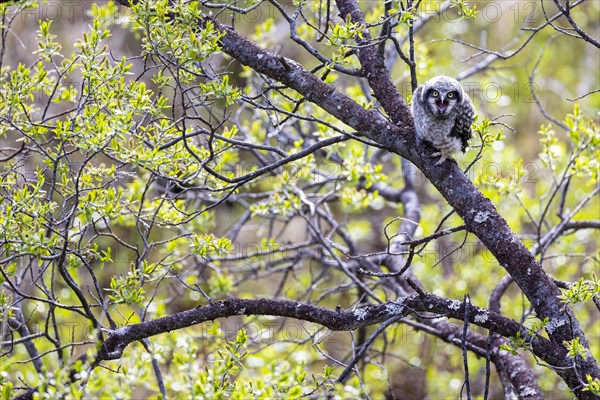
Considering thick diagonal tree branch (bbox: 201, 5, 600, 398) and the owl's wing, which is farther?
the owl's wing

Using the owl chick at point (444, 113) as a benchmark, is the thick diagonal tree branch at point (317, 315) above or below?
below

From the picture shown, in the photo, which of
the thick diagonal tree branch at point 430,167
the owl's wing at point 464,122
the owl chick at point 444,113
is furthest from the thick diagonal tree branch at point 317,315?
the owl's wing at point 464,122

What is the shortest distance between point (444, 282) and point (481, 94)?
270 cm

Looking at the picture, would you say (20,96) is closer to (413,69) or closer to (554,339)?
(413,69)

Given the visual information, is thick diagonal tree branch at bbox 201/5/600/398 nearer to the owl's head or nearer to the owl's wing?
the owl's head

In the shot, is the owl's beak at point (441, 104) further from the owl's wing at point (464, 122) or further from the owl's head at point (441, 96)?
the owl's wing at point (464, 122)

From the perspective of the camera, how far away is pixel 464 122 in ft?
15.0

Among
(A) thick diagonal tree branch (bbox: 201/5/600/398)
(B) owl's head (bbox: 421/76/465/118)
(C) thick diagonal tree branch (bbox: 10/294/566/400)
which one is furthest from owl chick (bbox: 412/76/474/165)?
(C) thick diagonal tree branch (bbox: 10/294/566/400)

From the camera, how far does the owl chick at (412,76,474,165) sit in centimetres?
412

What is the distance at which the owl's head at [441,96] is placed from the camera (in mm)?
4410

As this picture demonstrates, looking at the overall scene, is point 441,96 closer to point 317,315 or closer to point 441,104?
point 441,104

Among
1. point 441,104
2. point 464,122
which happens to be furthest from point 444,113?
point 464,122

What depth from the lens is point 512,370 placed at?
15.6 ft

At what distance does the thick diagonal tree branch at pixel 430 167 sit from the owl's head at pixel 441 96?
13.6 inches
